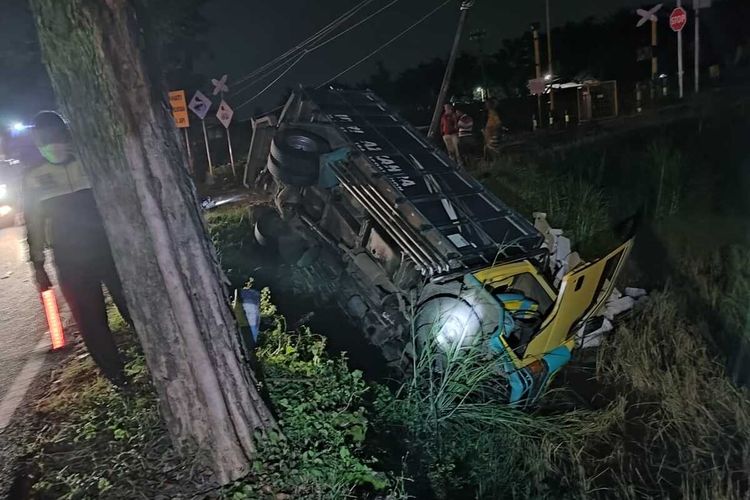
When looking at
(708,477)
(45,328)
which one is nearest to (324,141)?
(45,328)

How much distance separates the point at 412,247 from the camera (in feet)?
16.0

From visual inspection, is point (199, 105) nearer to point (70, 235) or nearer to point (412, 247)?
point (70, 235)

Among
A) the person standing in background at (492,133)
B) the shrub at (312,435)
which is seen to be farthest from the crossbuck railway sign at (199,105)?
the shrub at (312,435)

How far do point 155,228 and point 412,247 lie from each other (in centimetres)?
259

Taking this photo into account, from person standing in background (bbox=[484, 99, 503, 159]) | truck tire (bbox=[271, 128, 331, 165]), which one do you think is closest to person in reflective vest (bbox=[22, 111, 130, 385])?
truck tire (bbox=[271, 128, 331, 165])

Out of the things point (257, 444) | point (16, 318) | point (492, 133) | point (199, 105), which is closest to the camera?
point (257, 444)

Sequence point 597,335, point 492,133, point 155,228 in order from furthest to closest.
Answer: point 492,133, point 597,335, point 155,228

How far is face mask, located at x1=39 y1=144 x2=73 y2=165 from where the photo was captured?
422 centimetres

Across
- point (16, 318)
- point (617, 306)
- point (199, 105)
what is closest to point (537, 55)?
point (199, 105)

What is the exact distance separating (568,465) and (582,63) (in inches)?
1781

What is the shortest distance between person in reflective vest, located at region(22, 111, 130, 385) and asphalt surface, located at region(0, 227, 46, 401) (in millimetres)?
1054

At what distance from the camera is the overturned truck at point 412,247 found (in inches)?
180

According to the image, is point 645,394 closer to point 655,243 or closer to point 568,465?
point 568,465

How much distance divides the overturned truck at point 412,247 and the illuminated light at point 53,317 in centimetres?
231
